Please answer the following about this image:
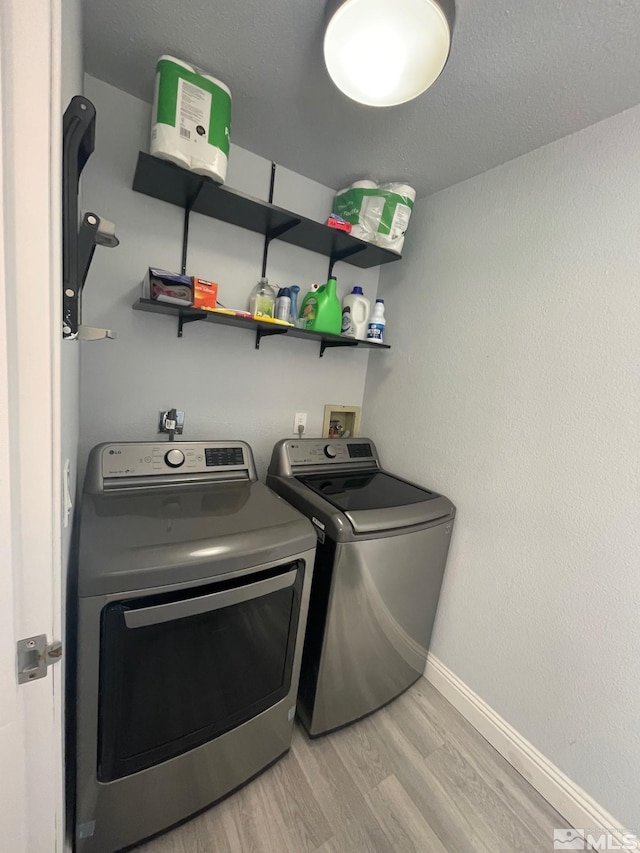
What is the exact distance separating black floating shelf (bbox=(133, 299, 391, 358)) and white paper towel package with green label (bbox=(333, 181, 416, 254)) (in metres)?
0.47

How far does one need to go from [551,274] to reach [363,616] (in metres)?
1.43

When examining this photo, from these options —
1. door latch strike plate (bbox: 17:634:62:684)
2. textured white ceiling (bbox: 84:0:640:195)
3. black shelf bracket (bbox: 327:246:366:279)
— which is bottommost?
door latch strike plate (bbox: 17:634:62:684)

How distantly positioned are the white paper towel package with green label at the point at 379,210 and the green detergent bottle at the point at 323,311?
0.27m

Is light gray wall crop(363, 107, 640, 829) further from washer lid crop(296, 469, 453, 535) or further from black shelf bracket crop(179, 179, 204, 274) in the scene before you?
black shelf bracket crop(179, 179, 204, 274)

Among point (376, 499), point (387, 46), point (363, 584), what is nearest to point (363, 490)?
point (376, 499)

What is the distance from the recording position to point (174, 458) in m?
1.36

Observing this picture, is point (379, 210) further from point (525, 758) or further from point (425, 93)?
point (525, 758)

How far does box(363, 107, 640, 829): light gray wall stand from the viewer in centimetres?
112

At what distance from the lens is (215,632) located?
1.01 m

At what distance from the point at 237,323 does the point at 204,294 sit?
0.20m

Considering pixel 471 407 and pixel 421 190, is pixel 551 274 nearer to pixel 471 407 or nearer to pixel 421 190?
pixel 471 407

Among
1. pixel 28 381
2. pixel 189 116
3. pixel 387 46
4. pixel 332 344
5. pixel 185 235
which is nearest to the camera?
pixel 28 381

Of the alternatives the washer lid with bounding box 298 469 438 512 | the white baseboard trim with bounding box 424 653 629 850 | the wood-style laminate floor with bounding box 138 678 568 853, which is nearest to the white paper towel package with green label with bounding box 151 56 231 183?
the washer lid with bounding box 298 469 438 512

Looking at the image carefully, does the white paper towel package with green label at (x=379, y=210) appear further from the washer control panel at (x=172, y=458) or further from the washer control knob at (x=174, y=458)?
the washer control knob at (x=174, y=458)
